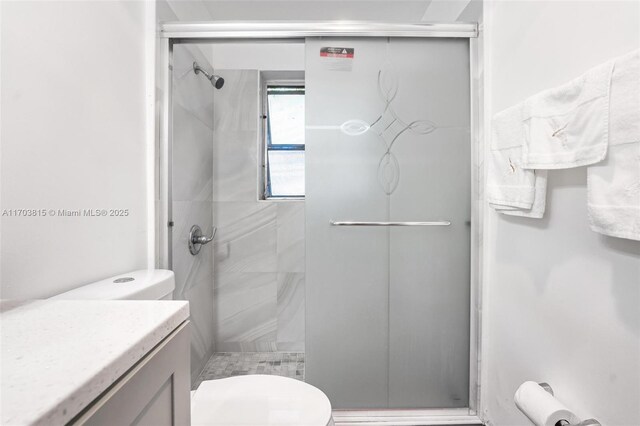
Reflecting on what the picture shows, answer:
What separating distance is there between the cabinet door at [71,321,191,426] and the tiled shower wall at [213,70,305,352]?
4.99 ft

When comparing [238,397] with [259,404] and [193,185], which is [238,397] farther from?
[193,185]

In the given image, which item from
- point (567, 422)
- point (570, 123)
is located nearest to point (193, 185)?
point (570, 123)

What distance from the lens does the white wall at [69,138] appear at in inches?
29.6

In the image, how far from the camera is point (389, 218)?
1.45 m

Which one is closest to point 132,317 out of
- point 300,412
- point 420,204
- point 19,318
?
point 19,318

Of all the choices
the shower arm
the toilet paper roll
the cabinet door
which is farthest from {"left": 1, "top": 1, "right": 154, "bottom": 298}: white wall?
the toilet paper roll

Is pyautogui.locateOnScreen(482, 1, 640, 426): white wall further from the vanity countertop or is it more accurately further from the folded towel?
the vanity countertop

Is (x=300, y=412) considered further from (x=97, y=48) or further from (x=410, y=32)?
(x=410, y=32)

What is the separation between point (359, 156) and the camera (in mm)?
Result: 1445

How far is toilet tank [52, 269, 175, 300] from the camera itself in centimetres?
87

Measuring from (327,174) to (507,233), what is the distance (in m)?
0.82

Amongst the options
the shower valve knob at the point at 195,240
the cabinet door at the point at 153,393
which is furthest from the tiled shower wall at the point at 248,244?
the cabinet door at the point at 153,393

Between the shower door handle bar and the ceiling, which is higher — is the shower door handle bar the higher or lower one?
the lower one

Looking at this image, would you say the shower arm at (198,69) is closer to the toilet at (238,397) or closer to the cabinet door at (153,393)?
the toilet at (238,397)
